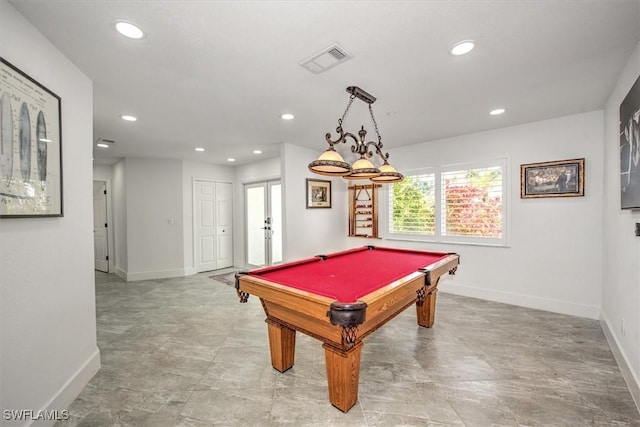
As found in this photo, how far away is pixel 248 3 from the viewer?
147 cm

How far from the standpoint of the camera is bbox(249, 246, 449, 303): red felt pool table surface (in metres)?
1.84

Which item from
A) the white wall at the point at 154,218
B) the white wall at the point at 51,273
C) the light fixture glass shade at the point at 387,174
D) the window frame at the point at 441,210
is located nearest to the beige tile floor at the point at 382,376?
the white wall at the point at 51,273

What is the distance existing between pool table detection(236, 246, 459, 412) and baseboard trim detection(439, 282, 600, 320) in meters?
1.77

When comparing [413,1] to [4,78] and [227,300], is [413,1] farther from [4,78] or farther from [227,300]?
[227,300]

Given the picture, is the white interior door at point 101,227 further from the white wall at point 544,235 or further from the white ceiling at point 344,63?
the white wall at point 544,235

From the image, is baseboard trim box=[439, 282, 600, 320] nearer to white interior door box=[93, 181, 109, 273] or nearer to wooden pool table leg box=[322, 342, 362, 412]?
wooden pool table leg box=[322, 342, 362, 412]

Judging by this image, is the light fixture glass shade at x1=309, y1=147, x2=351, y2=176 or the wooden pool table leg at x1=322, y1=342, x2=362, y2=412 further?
the light fixture glass shade at x1=309, y1=147, x2=351, y2=176

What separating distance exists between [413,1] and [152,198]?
5689 millimetres

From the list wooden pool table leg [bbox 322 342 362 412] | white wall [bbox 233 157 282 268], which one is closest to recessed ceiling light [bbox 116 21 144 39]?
wooden pool table leg [bbox 322 342 362 412]

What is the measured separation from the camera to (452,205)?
427cm

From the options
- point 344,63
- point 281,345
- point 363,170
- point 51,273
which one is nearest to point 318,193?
point 363,170

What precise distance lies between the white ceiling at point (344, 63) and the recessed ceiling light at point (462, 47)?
4 cm

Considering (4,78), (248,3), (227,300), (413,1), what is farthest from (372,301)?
(227,300)

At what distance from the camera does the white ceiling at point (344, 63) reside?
1541 mm
